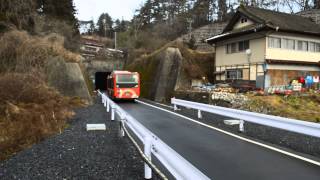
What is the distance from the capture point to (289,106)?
1873 cm

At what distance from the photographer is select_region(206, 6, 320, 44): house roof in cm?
3050

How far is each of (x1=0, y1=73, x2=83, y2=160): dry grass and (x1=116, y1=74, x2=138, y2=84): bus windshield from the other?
329 inches

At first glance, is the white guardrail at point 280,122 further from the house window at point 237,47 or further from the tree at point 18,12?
the house window at point 237,47

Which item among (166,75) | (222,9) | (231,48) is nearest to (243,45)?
(231,48)

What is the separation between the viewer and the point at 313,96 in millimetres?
22047

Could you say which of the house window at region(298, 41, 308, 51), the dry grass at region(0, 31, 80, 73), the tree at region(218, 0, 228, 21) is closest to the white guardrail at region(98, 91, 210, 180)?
the dry grass at region(0, 31, 80, 73)

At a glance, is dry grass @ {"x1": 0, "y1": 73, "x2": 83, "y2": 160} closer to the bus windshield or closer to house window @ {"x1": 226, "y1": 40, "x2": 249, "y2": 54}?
the bus windshield

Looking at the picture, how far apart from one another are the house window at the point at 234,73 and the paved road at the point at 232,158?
2370cm

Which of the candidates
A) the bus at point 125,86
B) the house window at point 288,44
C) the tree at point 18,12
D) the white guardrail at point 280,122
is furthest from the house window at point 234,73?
the white guardrail at point 280,122

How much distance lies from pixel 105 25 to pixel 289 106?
95.9 metres

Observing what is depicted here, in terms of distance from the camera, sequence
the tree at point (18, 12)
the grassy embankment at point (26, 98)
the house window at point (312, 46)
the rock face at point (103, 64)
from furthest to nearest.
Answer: the rock face at point (103, 64)
the house window at point (312, 46)
the tree at point (18, 12)
the grassy embankment at point (26, 98)

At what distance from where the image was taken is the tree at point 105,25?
10825 cm

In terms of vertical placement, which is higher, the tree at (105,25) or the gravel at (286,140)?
the tree at (105,25)

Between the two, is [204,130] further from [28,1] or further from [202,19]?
[202,19]
